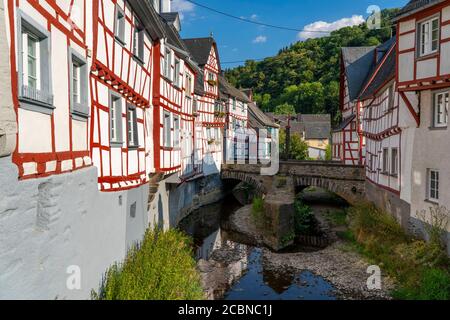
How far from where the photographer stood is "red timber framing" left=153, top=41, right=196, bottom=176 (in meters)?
12.8

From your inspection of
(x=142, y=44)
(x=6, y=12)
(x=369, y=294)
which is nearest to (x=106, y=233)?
(x=6, y=12)

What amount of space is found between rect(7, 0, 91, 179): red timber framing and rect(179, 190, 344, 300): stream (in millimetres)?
6763

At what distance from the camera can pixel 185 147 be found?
734 inches

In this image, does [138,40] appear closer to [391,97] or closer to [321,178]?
[391,97]

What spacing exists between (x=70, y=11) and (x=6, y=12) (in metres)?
2.28

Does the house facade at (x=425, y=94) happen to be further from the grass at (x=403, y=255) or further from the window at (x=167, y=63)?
the window at (x=167, y=63)

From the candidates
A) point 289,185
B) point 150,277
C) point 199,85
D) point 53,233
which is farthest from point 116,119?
point 199,85

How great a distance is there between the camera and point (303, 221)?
21109 mm

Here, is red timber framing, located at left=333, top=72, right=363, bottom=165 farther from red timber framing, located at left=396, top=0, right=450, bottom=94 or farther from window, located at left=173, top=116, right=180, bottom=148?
window, located at left=173, top=116, right=180, bottom=148

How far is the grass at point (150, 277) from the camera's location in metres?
7.23

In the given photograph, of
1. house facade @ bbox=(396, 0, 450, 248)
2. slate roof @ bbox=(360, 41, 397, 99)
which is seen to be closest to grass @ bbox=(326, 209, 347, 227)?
slate roof @ bbox=(360, 41, 397, 99)

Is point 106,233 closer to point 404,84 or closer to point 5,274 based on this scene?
point 5,274

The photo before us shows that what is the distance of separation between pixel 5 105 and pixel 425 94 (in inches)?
467

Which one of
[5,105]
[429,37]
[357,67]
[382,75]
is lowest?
[5,105]
